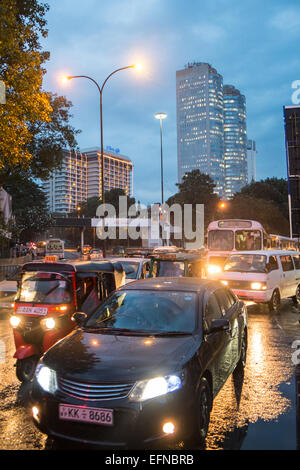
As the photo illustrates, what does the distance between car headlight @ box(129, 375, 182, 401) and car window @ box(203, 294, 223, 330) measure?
117 cm

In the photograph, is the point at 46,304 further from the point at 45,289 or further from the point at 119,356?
the point at 119,356

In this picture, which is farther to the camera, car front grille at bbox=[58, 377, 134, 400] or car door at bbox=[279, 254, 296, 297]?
car door at bbox=[279, 254, 296, 297]

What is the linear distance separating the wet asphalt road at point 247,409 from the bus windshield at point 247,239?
47.7ft

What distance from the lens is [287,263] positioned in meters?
15.0

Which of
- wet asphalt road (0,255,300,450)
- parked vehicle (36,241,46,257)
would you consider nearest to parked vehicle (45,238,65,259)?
parked vehicle (36,241,46,257)

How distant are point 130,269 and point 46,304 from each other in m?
6.94

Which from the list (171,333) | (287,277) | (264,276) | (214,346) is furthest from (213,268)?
(171,333)

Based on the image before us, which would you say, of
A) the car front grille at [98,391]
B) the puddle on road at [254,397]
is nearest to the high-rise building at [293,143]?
the puddle on road at [254,397]

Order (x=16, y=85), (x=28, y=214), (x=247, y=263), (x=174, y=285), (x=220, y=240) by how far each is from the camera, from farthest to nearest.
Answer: (x=28, y=214), (x=220, y=240), (x=247, y=263), (x=16, y=85), (x=174, y=285)

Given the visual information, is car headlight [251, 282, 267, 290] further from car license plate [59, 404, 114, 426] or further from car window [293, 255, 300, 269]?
car license plate [59, 404, 114, 426]

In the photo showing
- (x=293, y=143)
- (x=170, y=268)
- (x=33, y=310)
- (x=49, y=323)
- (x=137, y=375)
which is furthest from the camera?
(x=293, y=143)

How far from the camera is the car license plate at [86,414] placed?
3.67 meters

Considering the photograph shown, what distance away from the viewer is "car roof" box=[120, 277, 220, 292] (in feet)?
18.6
